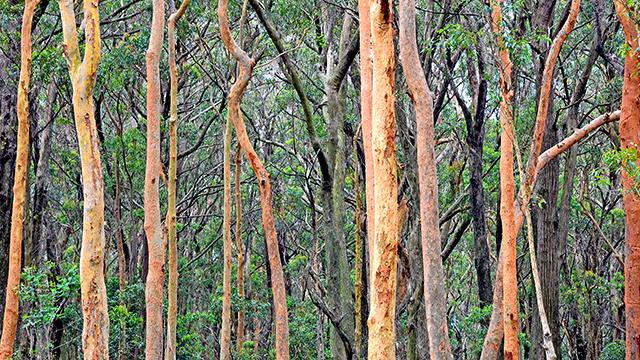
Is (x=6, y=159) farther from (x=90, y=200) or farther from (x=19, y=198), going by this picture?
(x=90, y=200)

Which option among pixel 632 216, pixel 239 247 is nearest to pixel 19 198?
pixel 239 247

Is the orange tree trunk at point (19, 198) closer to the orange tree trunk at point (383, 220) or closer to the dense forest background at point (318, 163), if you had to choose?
the dense forest background at point (318, 163)

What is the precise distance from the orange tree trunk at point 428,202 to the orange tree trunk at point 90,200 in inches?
125

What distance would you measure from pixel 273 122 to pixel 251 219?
348cm

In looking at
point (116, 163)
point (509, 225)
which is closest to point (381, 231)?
point (509, 225)

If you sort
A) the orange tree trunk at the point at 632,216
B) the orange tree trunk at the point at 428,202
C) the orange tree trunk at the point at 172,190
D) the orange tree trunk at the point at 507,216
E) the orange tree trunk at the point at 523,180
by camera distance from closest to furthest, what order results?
the orange tree trunk at the point at 428,202, the orange tree trunk at the point at 507,216, the orange tree trunk at the point at 523,180, the orange tree trunk at the point at 632,216, the orange tree trunk at the point at 172,190

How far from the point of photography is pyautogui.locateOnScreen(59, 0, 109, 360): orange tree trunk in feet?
26.7

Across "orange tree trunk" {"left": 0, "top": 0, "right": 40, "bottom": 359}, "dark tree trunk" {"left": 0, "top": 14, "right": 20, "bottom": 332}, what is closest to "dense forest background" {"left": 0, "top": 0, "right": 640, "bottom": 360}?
"dark tree trunk" {"left": 0, "top": 14, "right": 20, "bottom": 332}

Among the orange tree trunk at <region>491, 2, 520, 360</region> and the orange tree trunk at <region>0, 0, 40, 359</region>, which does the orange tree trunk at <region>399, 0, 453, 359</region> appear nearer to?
the orange tree trunk at <region>491, 2, 520, 360</region>

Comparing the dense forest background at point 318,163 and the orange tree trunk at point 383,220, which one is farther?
the dense forest background at point 318,163

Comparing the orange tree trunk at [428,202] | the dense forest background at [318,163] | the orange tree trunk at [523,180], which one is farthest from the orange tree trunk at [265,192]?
the orange tree trunk at [428,202]

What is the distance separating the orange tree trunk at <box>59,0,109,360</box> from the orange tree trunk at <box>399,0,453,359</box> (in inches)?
125

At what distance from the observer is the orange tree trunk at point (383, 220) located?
570 cm

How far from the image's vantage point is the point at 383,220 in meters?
5.70
